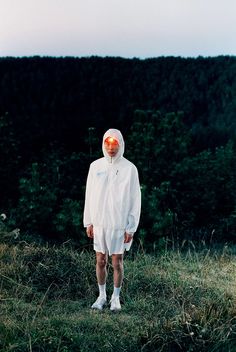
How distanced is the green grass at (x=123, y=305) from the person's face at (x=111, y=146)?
4.21 ft

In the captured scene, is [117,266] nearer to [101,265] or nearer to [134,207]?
[101,265]

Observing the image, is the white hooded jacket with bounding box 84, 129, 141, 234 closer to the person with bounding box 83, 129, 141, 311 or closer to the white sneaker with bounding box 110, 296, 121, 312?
the person with bounding box 83, 129, 141, 311

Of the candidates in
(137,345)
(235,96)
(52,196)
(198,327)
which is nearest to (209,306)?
(198,327)

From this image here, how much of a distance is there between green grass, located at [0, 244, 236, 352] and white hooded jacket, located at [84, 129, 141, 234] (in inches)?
30.3

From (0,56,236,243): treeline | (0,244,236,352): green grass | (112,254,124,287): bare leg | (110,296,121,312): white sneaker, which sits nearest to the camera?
(0,244,236,352): green grass

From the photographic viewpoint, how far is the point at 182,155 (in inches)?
546

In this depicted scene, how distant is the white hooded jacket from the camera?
595cm

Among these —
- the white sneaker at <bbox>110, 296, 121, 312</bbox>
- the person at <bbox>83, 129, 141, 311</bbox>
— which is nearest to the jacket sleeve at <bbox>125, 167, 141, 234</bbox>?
the person at <bbox>83, 129, 141, 311</bbox>

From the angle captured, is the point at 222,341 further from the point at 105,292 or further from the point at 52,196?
the point at 52,196

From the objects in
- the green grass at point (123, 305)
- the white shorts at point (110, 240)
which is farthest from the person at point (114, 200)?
the green grass at point (123, 305)

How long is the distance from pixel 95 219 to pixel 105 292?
741mm

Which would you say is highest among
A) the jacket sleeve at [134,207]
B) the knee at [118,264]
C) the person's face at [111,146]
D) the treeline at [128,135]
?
the person's face at [111,146]

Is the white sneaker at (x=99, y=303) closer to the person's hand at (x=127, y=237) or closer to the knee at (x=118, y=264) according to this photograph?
the knee at (x=118, y=264)

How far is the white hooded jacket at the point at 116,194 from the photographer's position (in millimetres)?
5949
